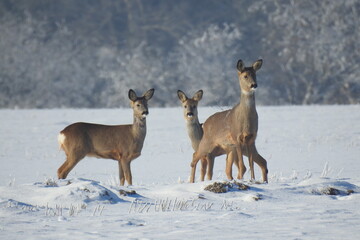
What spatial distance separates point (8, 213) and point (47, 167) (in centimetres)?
813

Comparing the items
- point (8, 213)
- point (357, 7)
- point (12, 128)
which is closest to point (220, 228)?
point (8, 213)

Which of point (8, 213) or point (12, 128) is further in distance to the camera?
point (12, 128)

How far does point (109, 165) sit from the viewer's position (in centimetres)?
1611

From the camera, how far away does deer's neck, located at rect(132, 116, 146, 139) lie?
11383 mm

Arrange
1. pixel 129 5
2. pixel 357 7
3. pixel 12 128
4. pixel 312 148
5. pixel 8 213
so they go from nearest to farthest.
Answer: pixel 8 213
pixel 312 148
pixel 12 128
pixel 357 7
pixel 129 5

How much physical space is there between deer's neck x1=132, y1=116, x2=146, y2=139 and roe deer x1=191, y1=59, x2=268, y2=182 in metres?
1.04

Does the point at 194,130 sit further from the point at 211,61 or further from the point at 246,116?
the point at 211,61

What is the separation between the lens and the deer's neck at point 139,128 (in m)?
11.4

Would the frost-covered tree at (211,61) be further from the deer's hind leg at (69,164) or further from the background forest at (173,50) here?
the deer's hind leg at (69,164)

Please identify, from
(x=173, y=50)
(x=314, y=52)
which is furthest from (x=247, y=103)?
(x=173, y=50)

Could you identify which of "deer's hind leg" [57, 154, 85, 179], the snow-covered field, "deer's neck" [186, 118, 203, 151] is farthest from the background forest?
"deer's hind leg" [57, 154, 85, 179]

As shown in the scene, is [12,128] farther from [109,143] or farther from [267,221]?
[267,221]

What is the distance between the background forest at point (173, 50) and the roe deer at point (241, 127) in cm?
3382

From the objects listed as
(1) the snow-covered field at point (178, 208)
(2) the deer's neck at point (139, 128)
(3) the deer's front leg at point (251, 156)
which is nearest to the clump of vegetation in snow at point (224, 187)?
(1) the snow-covered field at point (178, 208)
